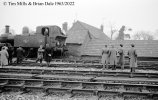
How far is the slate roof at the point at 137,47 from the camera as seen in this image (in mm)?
20359

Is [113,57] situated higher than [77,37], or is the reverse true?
[77,37]

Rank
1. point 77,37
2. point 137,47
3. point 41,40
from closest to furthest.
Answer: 1. point 41,40
2. point 137,47
3. point 77,37

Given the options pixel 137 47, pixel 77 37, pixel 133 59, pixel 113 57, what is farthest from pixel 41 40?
pixel 137 47

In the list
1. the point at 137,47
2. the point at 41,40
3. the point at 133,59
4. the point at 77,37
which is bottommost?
the point at 133,59

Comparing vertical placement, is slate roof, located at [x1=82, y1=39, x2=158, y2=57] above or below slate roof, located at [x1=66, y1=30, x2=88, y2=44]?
below

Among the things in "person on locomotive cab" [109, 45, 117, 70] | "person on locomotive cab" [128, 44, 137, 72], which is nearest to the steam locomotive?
"person on locomotive cab" [109, 45, 117, 70]

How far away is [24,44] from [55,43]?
3488 mm

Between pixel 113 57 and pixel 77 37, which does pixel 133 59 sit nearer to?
pixel 113 57

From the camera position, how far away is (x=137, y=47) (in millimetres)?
21641

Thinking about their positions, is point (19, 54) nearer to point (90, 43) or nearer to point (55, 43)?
point (55, 43)

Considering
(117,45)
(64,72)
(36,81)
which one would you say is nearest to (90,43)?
(117,45)

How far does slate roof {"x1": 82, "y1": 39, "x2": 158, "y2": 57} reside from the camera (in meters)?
20.4

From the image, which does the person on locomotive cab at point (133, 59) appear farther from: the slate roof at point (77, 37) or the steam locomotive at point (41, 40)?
the slate roof at point (77, 37)

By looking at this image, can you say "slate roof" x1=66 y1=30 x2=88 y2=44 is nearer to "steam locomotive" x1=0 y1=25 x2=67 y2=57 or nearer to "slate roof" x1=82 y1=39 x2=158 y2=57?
"slate roof" x1=82 y1=39 x2=158 y2=57
